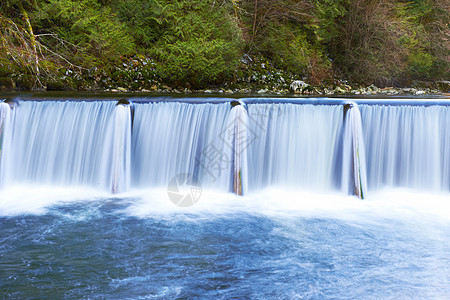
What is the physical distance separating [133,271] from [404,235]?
356 centimetres

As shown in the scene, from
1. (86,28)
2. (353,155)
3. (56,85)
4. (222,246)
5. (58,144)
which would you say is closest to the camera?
(222,246)

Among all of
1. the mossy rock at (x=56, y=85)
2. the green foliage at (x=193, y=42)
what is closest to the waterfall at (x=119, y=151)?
the mossy rock at (x=56, y=85)

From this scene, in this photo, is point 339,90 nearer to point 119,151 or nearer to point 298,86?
point 298,86

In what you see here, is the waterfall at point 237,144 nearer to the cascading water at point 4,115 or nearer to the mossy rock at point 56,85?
the cascading water at point 4,115

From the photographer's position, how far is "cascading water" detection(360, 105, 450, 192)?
7.63m

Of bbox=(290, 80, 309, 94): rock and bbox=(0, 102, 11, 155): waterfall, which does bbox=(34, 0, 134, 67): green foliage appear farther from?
bbox=(290, 80, 309, 94): rock

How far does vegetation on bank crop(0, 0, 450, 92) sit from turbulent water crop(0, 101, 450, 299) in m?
3.75

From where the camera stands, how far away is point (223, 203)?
6.79 m

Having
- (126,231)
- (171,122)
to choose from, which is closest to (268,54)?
(171,122)

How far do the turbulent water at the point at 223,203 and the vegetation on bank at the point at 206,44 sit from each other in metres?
3.75

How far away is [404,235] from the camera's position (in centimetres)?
557

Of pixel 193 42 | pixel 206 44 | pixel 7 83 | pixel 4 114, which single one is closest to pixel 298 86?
pixel 206 44

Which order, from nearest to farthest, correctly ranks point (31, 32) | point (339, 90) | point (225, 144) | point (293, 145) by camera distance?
point (225, 144)
point (293, 145)
point (31, 32)
point (339, 90)

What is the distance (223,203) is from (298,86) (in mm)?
8117
